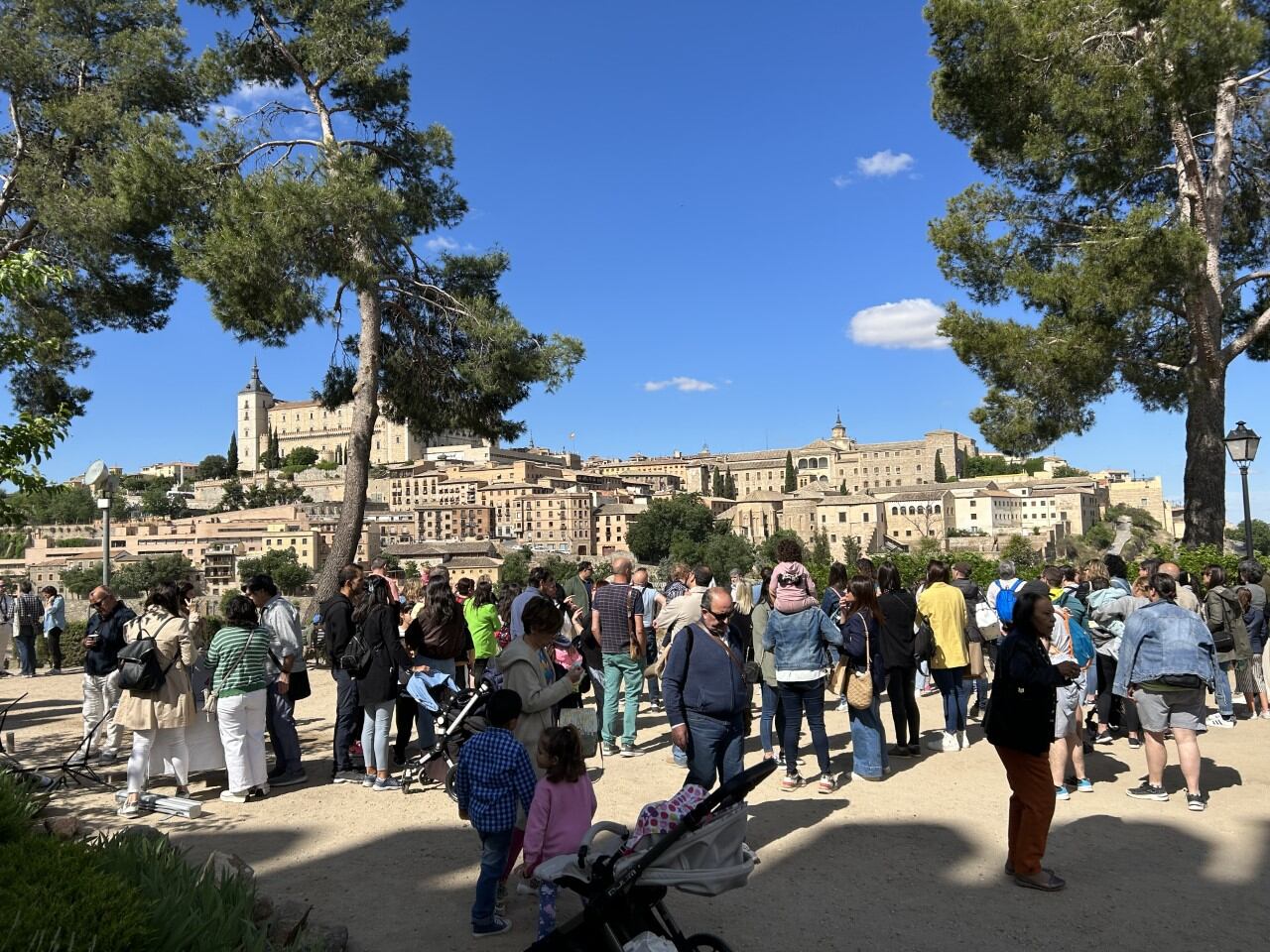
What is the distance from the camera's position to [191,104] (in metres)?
11.8

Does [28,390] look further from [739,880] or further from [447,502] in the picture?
[447,502]

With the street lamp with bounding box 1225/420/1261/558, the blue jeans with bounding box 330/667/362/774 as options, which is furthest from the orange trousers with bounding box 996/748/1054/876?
the street lamp with bounding box 1225/420/1261/558

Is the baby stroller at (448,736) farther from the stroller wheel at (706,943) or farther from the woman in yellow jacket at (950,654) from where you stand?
the woman in yellow jacket at (950,654)

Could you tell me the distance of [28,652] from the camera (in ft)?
39.5

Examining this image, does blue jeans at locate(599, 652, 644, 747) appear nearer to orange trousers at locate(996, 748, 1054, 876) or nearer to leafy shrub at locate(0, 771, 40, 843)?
orange trousers at locate(996, 748, 1054, 876)

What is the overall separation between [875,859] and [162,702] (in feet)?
14.6

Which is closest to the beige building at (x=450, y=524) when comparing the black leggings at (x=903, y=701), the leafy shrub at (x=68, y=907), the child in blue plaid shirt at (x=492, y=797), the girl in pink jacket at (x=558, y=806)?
the black leggings at (x=903, y=701)

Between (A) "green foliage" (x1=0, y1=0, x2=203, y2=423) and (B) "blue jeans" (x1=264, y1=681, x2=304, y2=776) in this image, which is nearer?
(B) "blue jeans" (x1=264, y1=681, x2=304, y2=776)

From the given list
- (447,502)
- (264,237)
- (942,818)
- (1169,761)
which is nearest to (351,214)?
(264,237)

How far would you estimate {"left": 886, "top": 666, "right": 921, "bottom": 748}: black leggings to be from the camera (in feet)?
21.9

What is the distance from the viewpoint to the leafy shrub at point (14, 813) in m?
3.41

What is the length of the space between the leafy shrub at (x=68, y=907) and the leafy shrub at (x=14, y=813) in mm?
490

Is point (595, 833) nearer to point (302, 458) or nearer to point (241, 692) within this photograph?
point (241, 692)

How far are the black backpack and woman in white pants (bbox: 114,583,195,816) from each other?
0.01 meters
